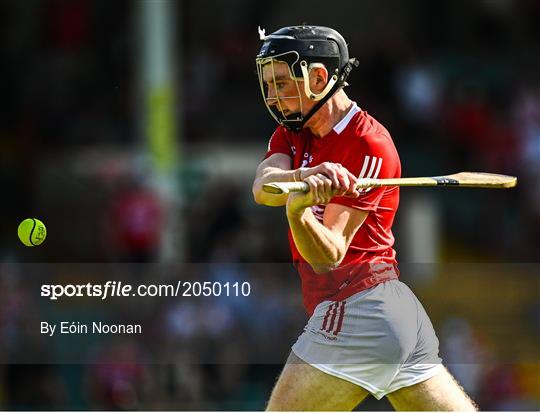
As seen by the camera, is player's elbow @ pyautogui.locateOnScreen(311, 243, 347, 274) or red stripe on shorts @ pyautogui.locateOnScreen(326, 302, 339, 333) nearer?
player's elbow @ pyautogui.locateOnScreen(311, 243, 347, 274)

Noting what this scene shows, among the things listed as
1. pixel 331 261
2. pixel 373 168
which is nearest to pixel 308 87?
pixel 373 168

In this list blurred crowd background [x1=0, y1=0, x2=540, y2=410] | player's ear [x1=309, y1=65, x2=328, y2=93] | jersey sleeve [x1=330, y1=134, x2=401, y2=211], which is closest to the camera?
jersey sleeve [x1=330, y1=134, x2=401, y2=211]

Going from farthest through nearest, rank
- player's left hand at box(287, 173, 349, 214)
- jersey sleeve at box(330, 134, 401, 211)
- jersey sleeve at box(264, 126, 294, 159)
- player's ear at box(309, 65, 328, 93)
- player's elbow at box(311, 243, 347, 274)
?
jersey sleeve at box(264, 126, 294, 159)
player's ear at box(309, 65, 328, 93)
jersey sleeve at box(330, 134, 401, 211)
player's elbow at box(311, 243, 347, 274)
player's left hand at box(287, 173, 349, 214)

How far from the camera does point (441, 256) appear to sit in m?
13.6

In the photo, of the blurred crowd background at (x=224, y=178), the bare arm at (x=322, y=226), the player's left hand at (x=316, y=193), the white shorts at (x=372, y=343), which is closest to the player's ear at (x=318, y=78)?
the bare arm at (x=322, y=226)

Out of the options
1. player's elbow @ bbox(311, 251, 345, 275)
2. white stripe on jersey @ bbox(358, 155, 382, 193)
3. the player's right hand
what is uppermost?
the player's right hand

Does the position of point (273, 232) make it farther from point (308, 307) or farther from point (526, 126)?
point (308, 307)

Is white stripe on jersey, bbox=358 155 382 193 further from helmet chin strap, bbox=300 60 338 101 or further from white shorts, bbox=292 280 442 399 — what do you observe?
white shorts, bbox=292 280 442 399

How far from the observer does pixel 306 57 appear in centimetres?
505

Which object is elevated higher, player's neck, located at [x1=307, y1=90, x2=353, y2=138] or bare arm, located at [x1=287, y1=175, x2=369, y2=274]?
player's neck, located at [x1=307, y1=90, x2=353, y2=138]

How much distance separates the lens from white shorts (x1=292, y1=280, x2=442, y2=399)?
5016 millimetres

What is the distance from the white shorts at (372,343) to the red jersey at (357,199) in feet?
0.21

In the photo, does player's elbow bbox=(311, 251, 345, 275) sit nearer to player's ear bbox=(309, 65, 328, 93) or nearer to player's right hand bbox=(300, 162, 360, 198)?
player's right hand bbox=(300, 162, 360, 198)

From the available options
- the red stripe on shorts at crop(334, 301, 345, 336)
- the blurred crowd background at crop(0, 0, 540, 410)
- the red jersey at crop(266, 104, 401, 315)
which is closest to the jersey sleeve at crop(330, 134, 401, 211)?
the red jersey at crop(266, 104, 401, 315)
